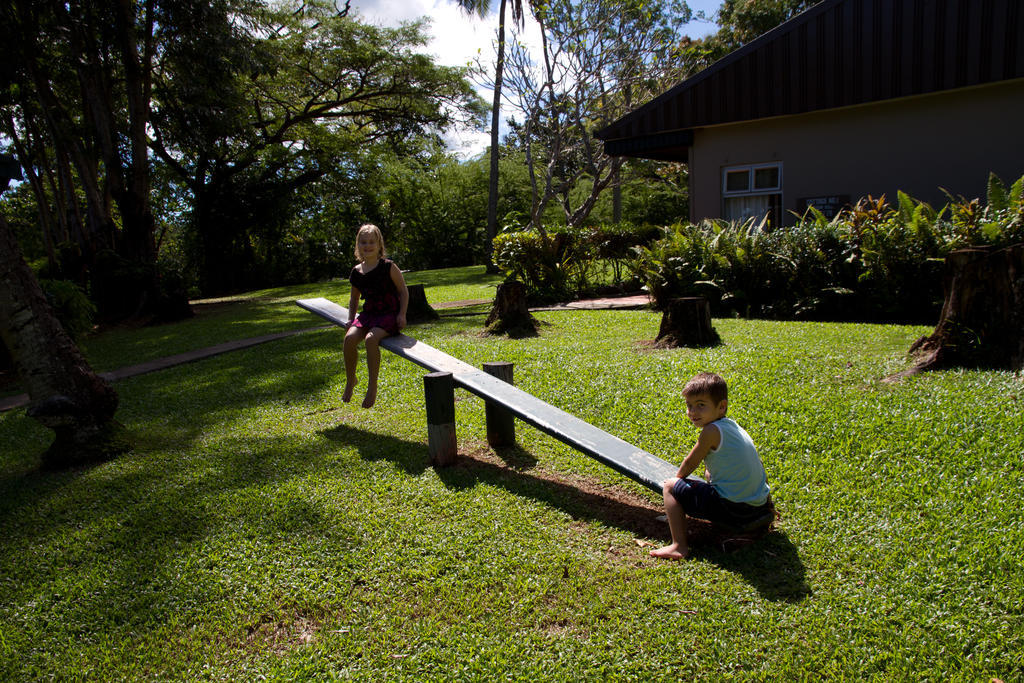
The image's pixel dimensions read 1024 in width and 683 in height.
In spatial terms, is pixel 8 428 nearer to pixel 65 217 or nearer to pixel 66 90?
pixel 66 90

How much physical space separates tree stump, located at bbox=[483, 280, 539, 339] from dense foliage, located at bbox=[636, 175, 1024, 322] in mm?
2470

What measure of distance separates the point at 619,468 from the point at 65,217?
2166 centimetres

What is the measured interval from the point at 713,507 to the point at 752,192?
37.3 ft

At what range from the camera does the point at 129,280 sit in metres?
14.6

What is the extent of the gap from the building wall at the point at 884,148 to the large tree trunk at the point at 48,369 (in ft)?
38.1

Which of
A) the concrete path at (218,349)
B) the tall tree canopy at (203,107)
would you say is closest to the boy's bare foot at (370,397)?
the concrete path at (218,349)

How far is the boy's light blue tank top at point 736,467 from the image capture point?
3137mm

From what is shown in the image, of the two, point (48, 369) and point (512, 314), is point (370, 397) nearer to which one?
point (48, 369)

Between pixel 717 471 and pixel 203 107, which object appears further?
pixel 203 107

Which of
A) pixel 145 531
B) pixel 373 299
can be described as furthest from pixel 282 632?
pixel 373 299

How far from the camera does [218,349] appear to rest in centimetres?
997

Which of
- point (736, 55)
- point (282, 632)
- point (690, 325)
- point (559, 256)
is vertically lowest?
point (282, 632)

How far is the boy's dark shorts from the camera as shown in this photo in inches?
124

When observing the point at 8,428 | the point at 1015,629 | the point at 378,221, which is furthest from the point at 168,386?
the point at 378,221
